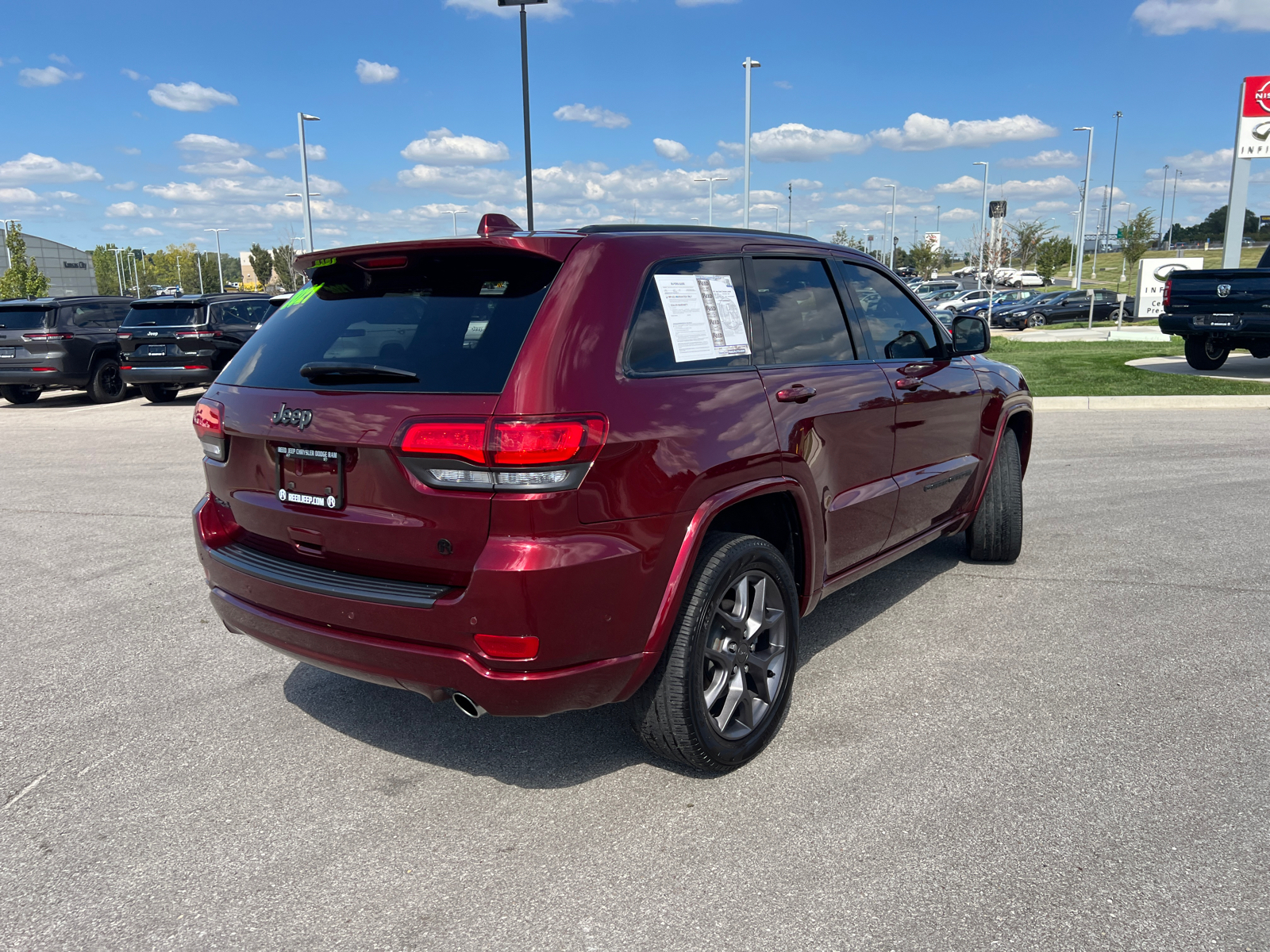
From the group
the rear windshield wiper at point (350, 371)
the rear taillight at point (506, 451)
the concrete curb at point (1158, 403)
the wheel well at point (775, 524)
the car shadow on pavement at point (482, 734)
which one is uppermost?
the rear windshield wiper at point (350, 371)

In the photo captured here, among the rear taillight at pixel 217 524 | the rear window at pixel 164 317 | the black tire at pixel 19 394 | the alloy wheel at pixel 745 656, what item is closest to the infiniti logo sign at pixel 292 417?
the rear taillight at pixel 217 524

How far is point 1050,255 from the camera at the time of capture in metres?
65.3

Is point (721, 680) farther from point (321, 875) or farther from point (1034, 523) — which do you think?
point (1034, 523)

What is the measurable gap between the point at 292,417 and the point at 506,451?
851mm

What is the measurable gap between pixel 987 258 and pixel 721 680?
74.3 meters

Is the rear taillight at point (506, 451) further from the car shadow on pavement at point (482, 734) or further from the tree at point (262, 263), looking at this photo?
the tree at point (262, 263)

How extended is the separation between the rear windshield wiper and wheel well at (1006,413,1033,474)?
3977mm

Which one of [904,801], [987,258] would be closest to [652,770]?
[904,801]

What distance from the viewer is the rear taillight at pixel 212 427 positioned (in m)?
3.33

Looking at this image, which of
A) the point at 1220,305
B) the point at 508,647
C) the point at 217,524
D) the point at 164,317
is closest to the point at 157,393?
the point at 164,317

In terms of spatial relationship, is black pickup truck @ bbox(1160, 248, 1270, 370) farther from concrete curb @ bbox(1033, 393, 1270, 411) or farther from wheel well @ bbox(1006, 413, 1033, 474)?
wheel well @ bbox(1006, 413, 1033, 474)

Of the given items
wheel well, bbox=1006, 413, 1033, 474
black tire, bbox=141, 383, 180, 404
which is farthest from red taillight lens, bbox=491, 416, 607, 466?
black tire, bbox=141, 383, 180, 404

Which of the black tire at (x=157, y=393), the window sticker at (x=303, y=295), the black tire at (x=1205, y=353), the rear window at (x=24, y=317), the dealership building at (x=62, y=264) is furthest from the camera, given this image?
the dealership building at (x=62, y=264)

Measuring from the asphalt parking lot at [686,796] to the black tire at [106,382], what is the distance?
483 inches
